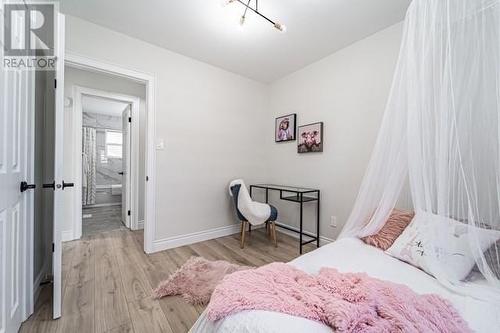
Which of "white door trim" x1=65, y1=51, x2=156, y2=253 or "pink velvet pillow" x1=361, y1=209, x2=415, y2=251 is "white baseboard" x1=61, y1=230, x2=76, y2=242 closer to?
"white door trim" x1=65, y1=51, x2=156, y2=253

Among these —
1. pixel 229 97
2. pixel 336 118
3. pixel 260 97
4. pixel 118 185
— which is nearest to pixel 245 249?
pixel 336 118

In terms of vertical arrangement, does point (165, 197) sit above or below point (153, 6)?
below

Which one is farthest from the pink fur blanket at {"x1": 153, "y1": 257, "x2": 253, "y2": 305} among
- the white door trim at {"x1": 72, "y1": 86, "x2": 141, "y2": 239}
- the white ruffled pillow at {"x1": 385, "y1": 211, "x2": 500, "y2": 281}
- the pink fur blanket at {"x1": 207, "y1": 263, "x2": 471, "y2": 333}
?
the white door trim at {"x1": 72, "y1": 86, "x2": 141, "y2": 239}

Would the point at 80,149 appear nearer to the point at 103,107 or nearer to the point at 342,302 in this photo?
the point at 103,107

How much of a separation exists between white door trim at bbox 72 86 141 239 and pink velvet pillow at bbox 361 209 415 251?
3.26 metres

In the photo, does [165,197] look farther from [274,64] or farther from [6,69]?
[274,64]

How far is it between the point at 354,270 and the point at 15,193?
1980mm

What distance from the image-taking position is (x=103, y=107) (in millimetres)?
4898

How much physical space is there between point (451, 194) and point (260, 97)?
9.68 ft

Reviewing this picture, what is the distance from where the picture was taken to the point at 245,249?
263 centimetres

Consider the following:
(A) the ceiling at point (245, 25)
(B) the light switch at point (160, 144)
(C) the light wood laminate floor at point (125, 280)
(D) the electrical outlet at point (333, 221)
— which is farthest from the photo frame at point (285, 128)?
(B) the light switch at point (160, 144)

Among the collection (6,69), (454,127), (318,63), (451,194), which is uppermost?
(318,63)

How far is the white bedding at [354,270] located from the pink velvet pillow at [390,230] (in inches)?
2.5

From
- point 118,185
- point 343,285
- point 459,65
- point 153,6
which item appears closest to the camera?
point 343,285
